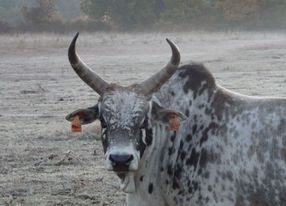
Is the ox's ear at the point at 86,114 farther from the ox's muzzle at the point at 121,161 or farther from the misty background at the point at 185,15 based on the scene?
the misty background at the point at 185,15

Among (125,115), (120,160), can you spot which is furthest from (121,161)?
(125,115)

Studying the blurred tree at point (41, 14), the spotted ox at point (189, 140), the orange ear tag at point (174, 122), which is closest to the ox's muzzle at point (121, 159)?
the spotted ox at point (189, 140)

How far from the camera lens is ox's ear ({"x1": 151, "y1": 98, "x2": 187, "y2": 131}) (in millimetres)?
6969

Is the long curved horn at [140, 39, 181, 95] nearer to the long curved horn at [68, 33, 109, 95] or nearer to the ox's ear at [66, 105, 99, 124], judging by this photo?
the long curved horn at [68, 33, 109, 95]

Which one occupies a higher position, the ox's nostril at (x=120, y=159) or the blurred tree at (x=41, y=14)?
the ox's nostril at (x=120, y=159)

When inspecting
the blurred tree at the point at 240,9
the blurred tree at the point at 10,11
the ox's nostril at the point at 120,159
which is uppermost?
the ox's nostril at the point at 120,159

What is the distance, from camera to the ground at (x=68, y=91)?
10.3 m

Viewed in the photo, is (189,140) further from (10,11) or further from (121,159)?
(10,11)

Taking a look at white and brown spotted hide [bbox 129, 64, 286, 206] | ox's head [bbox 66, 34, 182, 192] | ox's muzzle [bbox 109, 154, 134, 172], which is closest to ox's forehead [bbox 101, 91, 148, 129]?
ox's head [bbox 66, 34, 182, 192]

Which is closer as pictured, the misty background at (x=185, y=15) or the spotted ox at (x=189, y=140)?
the spotted ox at (x=189, y=140)

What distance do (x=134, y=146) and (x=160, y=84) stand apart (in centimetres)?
75

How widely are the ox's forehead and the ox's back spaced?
55 cm

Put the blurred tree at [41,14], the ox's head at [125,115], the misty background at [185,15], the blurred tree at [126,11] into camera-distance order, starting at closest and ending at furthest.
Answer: the ox's head at [125,115], the blurred tree at [41,14], the misty background at [185,15], the blurred tree at [126,11]

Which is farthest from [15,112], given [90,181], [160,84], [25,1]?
[25,1]
